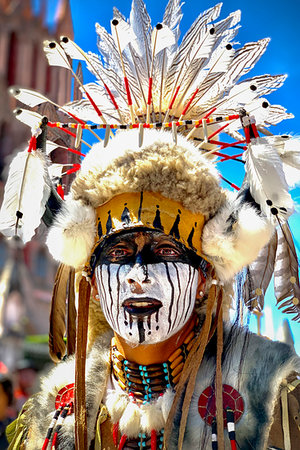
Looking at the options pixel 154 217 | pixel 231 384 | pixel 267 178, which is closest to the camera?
pixel 267 178

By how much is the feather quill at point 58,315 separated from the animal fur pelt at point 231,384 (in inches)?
7.9

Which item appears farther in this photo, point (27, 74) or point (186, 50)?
point (27, 74)

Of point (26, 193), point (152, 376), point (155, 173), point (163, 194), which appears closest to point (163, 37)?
point (155, 173)

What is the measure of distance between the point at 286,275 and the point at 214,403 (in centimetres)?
96

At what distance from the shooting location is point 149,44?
124 inches

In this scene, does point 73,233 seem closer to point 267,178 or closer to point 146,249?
point 146,249

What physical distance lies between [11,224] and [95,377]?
968 mm

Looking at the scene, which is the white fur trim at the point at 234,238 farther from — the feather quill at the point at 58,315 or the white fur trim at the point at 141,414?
the feather quill at the point at 58,315

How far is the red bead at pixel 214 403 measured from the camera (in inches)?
95.4

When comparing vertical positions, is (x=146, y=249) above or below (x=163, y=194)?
below

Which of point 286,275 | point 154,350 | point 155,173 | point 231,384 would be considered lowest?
point 231,384

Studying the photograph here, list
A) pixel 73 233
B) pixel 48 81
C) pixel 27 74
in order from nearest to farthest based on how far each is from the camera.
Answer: pixel 73 233 → pixel 27 74 → pixel 48 81

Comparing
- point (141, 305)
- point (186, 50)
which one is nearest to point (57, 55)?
point (186, 50)

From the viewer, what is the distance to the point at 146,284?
2539 millimetres
